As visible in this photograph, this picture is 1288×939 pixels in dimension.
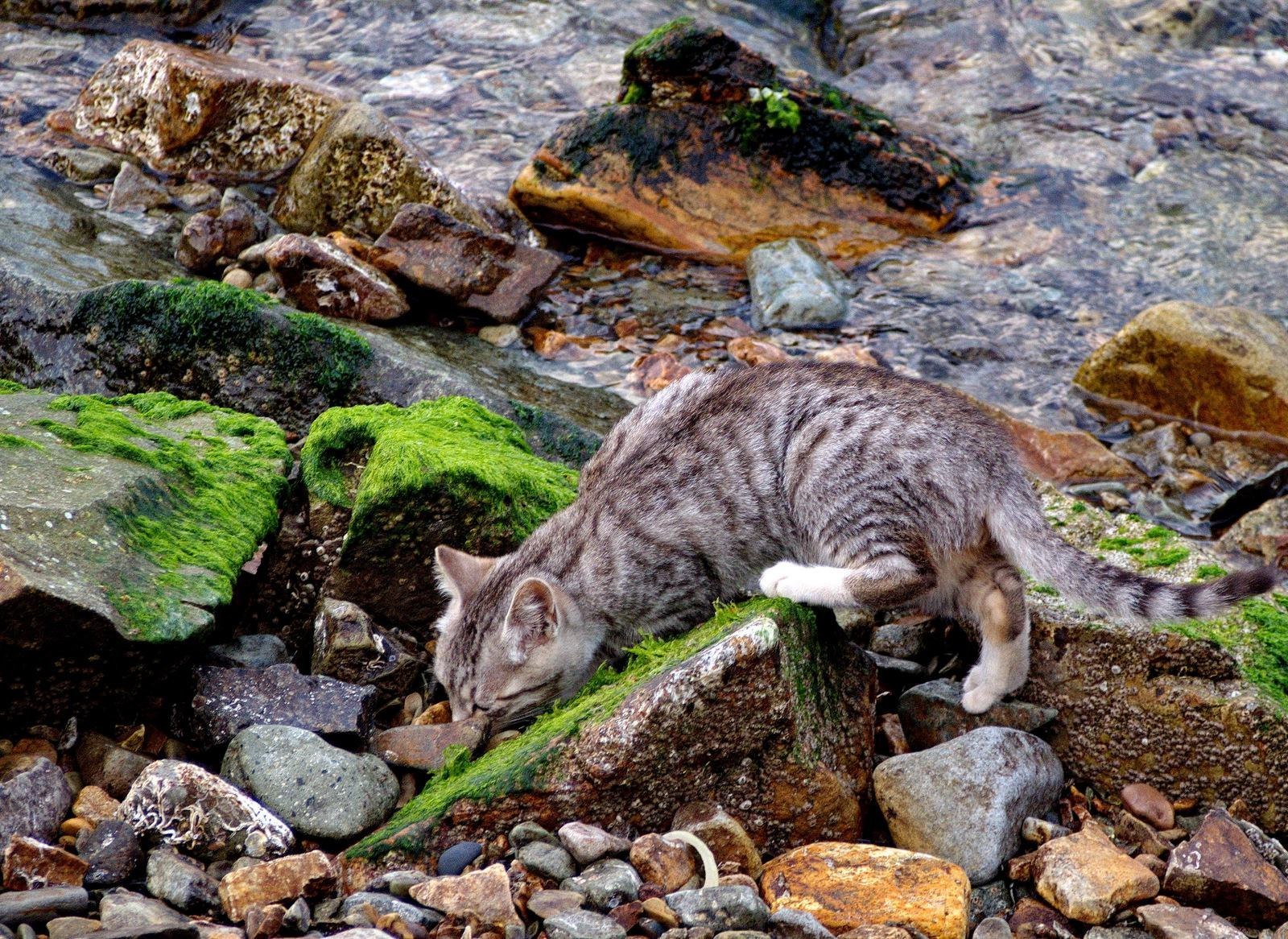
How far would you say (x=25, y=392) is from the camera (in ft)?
16.4

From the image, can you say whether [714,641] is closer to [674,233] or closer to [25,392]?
[25,392]

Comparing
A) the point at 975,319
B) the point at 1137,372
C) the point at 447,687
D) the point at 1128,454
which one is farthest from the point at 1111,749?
the point at 975,319

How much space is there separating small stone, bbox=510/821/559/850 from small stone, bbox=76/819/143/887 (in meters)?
1.06

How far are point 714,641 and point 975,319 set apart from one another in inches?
223

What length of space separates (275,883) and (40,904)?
59cm

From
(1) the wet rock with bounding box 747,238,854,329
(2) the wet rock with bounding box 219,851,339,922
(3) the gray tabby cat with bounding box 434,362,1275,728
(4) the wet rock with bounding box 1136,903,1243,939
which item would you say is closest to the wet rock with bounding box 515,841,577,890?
(2) the wet rock with bounding box 219,851,339,922

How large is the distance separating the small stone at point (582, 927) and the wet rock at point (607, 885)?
0.42 feet

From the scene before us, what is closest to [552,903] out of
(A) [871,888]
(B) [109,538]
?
(A) [871,888]

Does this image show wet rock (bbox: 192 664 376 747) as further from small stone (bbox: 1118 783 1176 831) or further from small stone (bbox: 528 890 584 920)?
small stone (bbox: 1118 783 1176 831)

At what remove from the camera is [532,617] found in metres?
4.38

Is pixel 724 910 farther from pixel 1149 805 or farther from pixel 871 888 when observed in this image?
pixel 1149 805

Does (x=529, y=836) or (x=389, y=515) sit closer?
(x=529, y=836)

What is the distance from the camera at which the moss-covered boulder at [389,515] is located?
4.66m

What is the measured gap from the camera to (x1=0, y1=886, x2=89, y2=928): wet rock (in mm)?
2924
